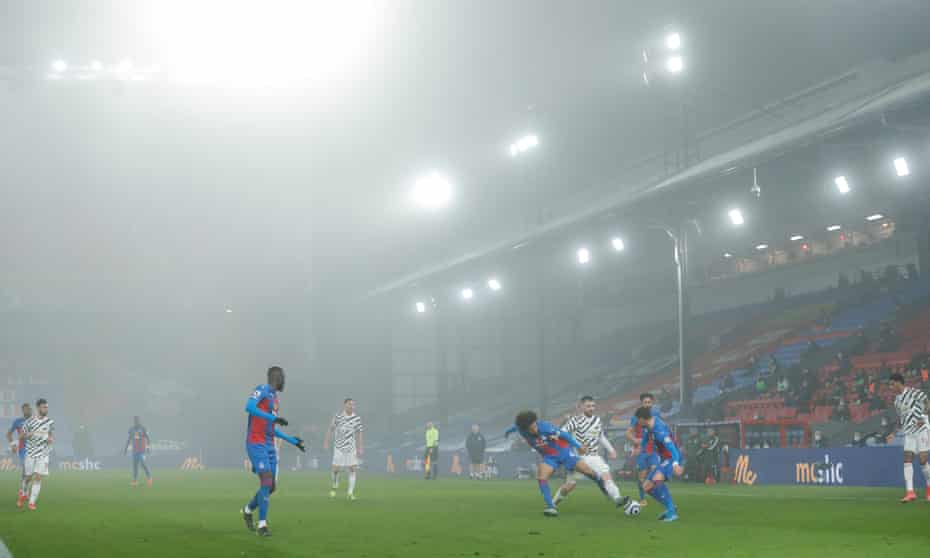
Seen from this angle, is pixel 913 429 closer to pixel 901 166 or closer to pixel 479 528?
pixel 479 528

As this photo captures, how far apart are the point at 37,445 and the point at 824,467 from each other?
20004 millimetres

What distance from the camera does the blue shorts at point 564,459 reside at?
16.6 meters

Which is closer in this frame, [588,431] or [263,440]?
[263,440]

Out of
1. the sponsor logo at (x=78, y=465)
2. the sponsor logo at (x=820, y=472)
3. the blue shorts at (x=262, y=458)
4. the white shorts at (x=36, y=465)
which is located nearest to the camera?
the blue shorts at (x=262, y=458)

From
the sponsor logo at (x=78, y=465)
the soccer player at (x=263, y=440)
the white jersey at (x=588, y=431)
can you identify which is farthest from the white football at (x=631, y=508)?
the sponsor logo at (x=78, y=465)

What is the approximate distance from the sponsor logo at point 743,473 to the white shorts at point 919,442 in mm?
10240

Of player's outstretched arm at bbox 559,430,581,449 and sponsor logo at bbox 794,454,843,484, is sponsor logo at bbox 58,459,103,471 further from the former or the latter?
player's outstretched arm at bbox 559,430,581,449

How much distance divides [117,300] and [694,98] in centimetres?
4163

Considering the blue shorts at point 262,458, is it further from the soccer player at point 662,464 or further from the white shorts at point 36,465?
the white shorts at point 36,465

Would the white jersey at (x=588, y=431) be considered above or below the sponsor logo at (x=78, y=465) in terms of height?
above

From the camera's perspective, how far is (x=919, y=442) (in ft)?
60.0

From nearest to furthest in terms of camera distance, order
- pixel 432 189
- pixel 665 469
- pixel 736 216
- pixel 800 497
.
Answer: pixel 665 469, pixel 800 497, pixel 736 216, pixel 432 189

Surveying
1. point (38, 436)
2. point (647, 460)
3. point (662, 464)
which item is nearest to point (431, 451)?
point (38, 436)

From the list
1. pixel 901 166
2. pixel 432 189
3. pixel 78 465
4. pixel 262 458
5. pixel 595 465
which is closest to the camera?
pixel 262 458
